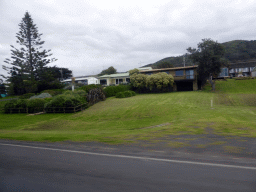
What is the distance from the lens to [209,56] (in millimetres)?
40938

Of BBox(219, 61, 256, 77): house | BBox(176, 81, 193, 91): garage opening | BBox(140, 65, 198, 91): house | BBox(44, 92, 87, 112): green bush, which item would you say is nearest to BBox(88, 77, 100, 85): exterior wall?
BBox(140, 65, 198, 91): house

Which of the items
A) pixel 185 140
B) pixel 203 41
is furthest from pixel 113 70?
pixel 185 140

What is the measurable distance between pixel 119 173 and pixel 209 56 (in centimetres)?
4065

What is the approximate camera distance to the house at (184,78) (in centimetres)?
4831

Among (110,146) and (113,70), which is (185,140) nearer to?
(110,146)

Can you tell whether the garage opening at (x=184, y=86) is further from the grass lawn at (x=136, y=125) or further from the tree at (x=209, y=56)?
the grass lawn at (x=136, y=125)

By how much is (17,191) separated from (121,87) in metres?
43.1

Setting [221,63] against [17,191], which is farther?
[221,63]

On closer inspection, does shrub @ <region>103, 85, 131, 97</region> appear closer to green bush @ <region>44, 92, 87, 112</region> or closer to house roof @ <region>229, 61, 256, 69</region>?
green bush @ <region>44, 92, 87, 112</region>

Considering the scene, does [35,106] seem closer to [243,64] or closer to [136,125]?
[136,125]

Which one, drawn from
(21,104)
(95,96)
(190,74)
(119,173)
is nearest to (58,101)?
(21,104)

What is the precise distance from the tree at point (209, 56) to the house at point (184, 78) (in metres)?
5.20

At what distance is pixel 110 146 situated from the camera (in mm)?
8180

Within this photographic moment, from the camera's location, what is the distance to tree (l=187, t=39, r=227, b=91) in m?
40.9
